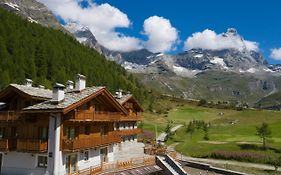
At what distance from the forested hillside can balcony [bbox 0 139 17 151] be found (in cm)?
8193

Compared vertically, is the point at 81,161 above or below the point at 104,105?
below

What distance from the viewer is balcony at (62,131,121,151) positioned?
39.1m

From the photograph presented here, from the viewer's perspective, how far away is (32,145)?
3891 centimetres

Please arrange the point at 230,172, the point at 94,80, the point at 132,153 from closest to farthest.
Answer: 1. the point at 230,172
2. the point at 132,153
3. the point at 94,80

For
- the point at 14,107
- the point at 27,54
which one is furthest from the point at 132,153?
the point at 27,54

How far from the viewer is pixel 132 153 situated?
210 feet

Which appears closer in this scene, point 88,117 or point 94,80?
point 88,117

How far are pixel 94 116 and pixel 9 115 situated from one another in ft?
29.7

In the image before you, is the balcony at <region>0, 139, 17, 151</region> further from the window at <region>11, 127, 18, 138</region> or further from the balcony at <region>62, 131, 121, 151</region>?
the balcony at <region>62, 131, 121, 151</region>

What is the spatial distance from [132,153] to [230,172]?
1659 centimetres

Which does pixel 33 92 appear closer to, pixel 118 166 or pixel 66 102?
pixel 66 102

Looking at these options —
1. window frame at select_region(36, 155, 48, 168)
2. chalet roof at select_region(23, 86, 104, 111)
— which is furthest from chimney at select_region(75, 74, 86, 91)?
window frame at select_region(36, 155, 48, 168)

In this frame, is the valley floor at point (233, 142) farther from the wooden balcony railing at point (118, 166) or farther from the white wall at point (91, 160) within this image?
the white wall at point (91, 160)

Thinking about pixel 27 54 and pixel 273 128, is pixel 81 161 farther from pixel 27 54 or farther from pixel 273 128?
pixel 27 54
